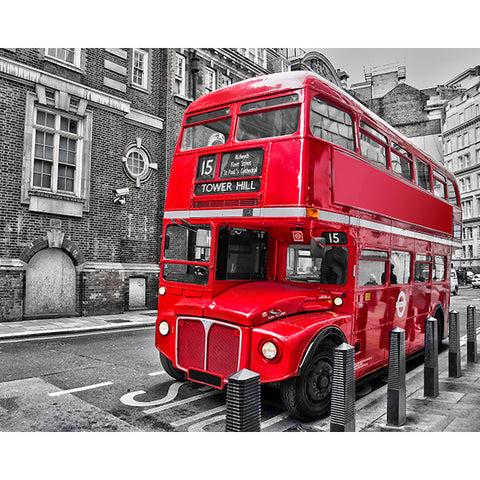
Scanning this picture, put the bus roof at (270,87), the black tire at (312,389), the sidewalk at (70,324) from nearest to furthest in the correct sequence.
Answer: the black tire at (312,389), the bus roof at (270,87), the sidewalk at (70,324)

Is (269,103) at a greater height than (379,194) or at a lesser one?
greater

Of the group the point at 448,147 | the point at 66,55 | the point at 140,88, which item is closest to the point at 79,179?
the point at 66,55

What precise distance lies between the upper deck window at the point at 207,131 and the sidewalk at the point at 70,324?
610cm

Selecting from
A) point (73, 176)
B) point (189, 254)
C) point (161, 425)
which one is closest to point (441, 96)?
point (189, 254)

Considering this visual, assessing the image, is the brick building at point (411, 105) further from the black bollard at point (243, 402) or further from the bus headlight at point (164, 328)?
the black bollard at point (243, 402)

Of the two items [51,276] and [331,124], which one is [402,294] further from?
[51,276]

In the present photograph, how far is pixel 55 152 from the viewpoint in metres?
12.0

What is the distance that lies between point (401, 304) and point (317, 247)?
2505mm

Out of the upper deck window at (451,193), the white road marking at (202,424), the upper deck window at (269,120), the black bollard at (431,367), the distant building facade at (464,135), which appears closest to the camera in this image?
the white road marking at (202,424)

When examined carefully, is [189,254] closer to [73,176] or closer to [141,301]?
[73,176]

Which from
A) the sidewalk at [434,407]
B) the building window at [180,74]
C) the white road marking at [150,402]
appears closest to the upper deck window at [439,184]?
the sidewalk at [434,407]

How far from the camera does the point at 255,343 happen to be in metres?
4.35

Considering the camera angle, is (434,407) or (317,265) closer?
(434,407)

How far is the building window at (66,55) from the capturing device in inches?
465
